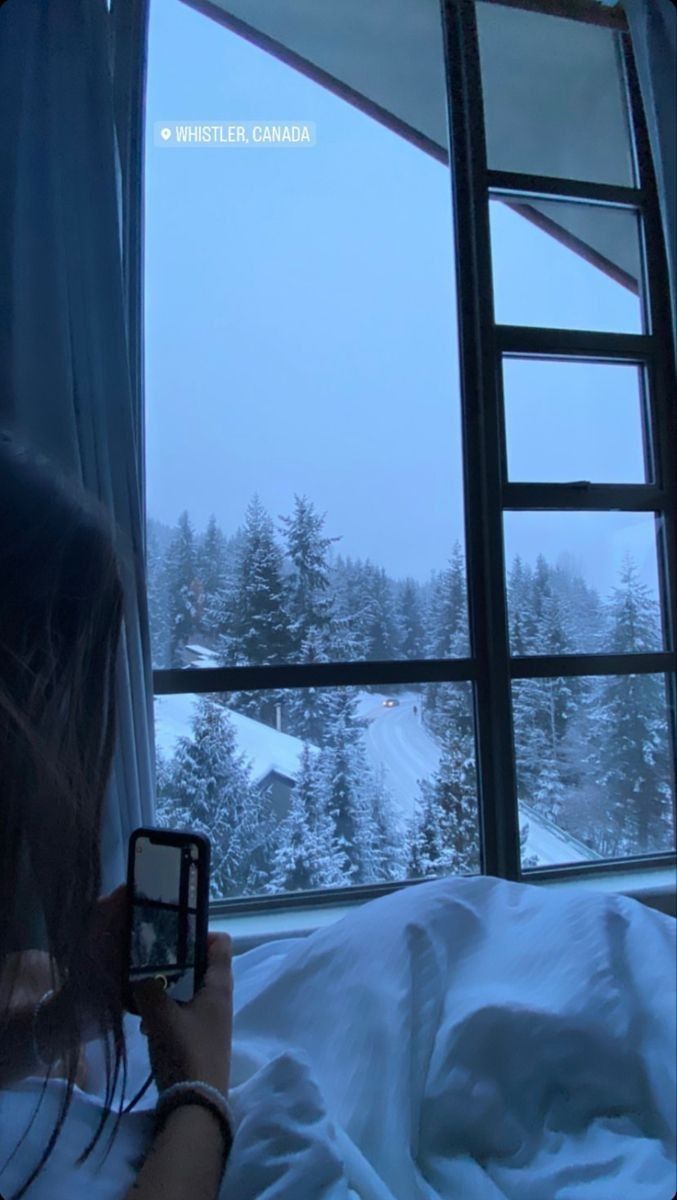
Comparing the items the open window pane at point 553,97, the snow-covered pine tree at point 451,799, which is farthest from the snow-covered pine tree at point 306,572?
the open window pane at point 553,97

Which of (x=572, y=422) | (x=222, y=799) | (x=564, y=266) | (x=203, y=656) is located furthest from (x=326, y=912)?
(x=564, y=266)

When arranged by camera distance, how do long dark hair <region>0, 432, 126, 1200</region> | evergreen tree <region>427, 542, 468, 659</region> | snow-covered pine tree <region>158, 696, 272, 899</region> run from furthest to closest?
1. evergreen tree <region>427, 542, 468, 659</region>
2. snow-covered pine tree <region>158, 696, 272, 899</region>
3. long dark hair <region>0, 432, 126, 1200</region>

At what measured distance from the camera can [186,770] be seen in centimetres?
95

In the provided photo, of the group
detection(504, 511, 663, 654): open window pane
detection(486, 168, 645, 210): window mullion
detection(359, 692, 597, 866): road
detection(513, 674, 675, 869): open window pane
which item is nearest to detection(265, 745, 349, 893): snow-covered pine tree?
detection(359, 692, 597, 866): road

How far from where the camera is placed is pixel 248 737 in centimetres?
Result: 101

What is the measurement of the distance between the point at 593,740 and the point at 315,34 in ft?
4.54

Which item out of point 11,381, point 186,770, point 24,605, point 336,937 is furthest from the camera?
point 186,770

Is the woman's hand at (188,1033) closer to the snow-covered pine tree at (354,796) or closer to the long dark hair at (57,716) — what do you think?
the long dark hair at (57,716)

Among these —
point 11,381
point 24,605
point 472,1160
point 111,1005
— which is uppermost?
point 11,381

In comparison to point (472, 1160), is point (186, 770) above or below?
above

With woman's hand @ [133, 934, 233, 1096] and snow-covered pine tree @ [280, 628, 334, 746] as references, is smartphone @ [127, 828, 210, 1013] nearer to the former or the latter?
woman's hand @ [133, 934, 233, 1096]

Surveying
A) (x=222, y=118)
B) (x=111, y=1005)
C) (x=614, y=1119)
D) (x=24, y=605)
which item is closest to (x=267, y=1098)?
(x=111, y=1005)

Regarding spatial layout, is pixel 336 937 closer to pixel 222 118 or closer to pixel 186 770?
pixel 186 770

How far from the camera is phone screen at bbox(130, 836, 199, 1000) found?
1.32 ft
